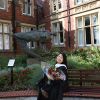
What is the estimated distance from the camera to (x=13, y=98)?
1017 centimetres

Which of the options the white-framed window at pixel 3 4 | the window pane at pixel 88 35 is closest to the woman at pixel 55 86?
the window pane at pixel 88 35

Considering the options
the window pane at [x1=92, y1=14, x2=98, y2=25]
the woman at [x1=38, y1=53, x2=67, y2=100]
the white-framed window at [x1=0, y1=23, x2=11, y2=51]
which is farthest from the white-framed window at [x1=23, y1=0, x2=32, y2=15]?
the woman at [x1=38, y1=53, x2=67, y2=100]

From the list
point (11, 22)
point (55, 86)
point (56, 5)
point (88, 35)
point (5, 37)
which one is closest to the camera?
point (55, 86)

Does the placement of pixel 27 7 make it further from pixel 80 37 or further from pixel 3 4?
pixel 80 37

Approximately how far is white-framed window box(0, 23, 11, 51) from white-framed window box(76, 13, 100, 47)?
5810 mm

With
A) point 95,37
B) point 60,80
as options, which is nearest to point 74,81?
point 60,80

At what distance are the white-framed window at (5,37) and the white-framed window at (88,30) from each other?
5.81 metres

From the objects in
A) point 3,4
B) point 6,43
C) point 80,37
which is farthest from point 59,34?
point 3,4

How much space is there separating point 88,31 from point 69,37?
208 cm

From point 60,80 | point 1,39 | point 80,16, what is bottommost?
point 60,80

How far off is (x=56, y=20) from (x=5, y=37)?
182 inches

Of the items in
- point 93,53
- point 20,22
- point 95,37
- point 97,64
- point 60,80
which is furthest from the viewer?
point 20,22

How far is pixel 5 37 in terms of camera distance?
81.7 ft

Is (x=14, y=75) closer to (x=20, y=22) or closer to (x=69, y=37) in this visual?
(x=69, y=37)
